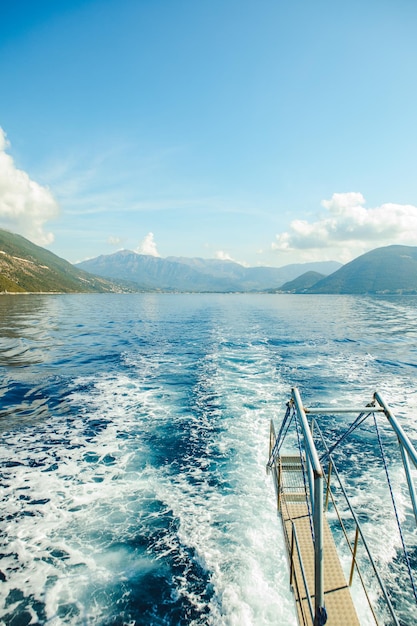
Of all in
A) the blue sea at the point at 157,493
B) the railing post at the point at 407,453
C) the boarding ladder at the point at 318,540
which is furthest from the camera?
the blue sea at the point at 157,493

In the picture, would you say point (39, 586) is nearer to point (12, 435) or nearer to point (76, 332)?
point (12, 435)

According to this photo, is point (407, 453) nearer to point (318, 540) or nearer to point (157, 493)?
point (318, 540)

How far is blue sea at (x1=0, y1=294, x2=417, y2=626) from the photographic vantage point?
35.1 ft

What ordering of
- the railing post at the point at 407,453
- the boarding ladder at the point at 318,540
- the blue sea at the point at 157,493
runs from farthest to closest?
the blue sea at the point at 157,493 < the railing post at the point at 407,453 < the boarding ladder at the point at 318,540

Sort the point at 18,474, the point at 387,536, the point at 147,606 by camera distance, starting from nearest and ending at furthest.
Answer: the point at 147,606 < the point at 387,536 < the point at 18,474

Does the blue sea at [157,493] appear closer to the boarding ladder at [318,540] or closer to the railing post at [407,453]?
the boarding ladder at [318,540]

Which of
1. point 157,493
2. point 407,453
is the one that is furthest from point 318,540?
point 157,493

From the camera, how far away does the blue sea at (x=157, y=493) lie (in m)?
10.7

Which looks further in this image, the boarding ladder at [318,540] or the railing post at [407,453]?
the railing post at [407,453]

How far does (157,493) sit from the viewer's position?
1602 cm

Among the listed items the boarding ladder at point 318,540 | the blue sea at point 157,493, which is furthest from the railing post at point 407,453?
the blue sea at point 157,493

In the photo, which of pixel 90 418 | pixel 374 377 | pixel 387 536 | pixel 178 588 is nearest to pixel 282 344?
pixel 374 377

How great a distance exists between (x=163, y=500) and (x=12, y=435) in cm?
1345

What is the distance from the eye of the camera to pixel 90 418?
25266 millimetres
